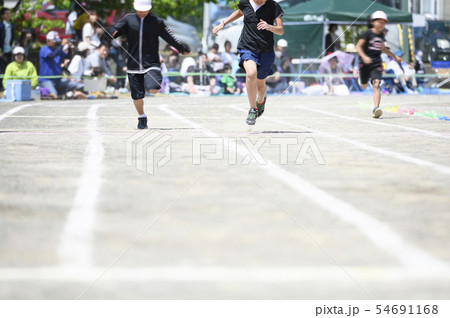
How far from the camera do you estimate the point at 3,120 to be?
12312mm

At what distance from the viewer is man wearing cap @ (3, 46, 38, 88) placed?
2033 centimetres

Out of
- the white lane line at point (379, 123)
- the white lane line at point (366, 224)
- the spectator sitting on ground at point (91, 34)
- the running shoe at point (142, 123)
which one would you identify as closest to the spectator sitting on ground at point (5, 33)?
the spectator sitting on ground at point (91, 34)

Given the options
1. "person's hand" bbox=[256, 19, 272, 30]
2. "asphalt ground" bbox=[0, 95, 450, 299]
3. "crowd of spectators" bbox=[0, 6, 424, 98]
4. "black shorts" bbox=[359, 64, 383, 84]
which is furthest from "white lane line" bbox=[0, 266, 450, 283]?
"crowd of spectators" bbox=[0, 6, 424, 98]

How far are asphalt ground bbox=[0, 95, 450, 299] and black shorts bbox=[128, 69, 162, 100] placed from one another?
6.14 feet

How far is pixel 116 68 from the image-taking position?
79.1ft

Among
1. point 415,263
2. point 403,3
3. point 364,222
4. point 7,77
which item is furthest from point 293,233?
point 403,3

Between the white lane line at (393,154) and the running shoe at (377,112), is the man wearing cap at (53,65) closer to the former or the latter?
the running shoe at (377,112)

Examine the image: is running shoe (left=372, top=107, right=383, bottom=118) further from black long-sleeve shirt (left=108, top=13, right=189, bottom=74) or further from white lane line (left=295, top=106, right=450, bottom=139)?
black long-sleeve shirt (left=108, top=13, right=189, bottom=74)

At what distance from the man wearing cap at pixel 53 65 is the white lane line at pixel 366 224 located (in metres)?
15.4

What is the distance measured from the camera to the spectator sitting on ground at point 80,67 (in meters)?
21.4

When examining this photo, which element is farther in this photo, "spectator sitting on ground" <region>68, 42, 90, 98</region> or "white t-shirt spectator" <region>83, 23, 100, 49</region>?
"white t-shirt spectator" <region>83, 23, 100, 49</region>

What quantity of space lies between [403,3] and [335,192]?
124ft

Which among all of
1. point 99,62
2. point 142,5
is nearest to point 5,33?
point 99,62
